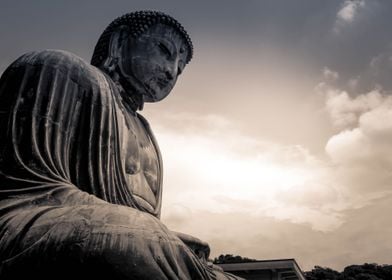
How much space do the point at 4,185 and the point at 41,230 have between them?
77cm

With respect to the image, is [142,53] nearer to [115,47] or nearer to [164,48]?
[164,48]

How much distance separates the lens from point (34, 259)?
253 cm

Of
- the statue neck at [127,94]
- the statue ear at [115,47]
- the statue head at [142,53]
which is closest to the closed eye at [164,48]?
the statue head at [142,53]

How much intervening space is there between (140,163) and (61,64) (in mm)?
1128

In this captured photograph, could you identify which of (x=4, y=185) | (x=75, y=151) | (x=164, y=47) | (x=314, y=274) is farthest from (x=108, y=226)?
(x=314, y=274)

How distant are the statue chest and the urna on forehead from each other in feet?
2.69

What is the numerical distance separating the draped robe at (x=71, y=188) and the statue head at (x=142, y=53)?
37cm

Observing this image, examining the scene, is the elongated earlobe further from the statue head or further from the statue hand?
the statue hand

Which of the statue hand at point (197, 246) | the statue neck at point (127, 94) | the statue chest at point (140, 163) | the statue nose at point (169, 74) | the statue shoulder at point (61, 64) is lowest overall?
the statue hand at point (197, 246)

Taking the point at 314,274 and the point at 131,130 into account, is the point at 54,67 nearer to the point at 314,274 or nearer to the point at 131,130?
the point at 131,130

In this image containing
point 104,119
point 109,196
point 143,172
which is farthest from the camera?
point 143,172

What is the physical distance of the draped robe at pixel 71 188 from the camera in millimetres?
2490

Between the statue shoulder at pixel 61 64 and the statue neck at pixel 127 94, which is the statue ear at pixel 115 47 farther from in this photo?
the statue shoulder at pixel 61 64

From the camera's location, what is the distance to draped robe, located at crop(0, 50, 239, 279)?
249 cm
